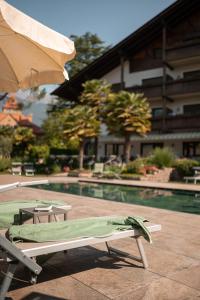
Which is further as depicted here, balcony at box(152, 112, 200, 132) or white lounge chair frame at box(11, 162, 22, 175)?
balcony at box(152, 112, 200, 132)

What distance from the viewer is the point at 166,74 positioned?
3391cm

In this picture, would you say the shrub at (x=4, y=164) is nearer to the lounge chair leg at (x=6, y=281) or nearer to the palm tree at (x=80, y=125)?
the palm tree at (x=80, y=125)

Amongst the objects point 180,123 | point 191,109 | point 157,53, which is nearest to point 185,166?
point 180,123

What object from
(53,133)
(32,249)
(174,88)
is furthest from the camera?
(53,133)

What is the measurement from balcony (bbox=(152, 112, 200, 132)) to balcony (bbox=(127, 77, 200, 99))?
2271mm

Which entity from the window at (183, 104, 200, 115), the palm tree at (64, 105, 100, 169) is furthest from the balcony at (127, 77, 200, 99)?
the palm tree at (64, 105, 100, 169)

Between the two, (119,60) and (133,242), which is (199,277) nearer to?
(133,242)

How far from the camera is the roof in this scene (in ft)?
107

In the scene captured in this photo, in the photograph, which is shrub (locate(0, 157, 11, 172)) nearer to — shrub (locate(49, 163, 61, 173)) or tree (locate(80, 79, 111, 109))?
shrub (locate(49, 163, 61, 173))

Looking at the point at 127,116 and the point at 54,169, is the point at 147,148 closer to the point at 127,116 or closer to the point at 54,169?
the point at 127,116

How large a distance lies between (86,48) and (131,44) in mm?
17177

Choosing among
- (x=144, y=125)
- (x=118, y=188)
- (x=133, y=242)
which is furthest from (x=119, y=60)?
(x=133, y=242)

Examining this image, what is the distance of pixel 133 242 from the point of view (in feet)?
18.4

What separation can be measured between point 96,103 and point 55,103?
65.3ft
